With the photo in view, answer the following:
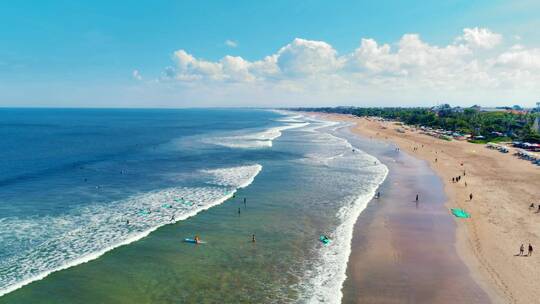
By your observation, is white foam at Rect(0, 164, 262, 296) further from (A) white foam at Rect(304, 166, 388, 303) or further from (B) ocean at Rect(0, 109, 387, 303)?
(A) white foam at Rect(304, 166, 388, 303)

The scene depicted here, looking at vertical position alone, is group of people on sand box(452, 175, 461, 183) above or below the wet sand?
above

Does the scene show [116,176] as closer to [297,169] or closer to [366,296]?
[297,169]

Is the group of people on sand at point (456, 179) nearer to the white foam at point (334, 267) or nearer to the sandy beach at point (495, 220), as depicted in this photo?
the sandy beach at point (495, 220)

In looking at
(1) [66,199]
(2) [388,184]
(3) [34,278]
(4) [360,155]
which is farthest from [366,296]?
(4) [360,155]

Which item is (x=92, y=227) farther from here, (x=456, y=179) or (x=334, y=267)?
(x=456, y=179)

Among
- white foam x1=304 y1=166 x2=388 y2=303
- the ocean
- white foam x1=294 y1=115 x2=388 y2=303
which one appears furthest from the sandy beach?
the ocean

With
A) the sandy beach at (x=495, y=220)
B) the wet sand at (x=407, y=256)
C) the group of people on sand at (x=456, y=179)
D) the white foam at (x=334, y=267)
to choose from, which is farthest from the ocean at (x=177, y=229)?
the group of people on sand at (x=456, y=179)
